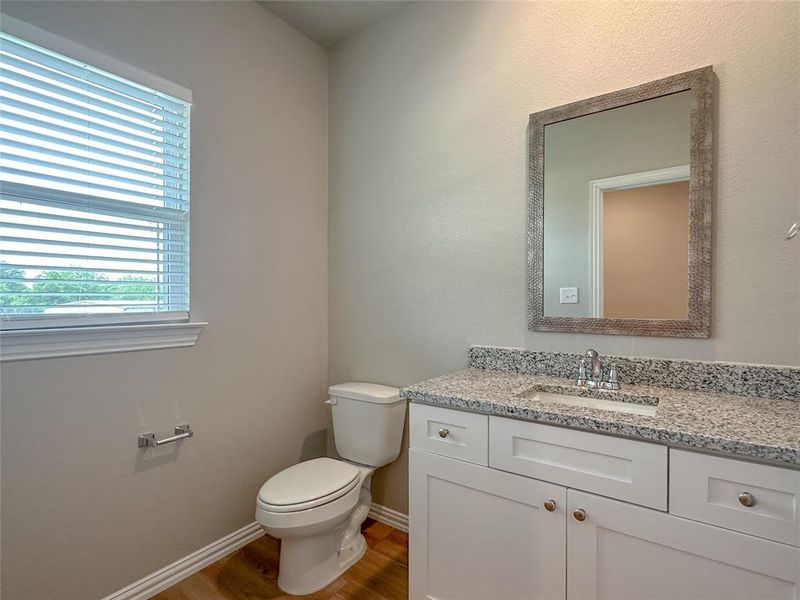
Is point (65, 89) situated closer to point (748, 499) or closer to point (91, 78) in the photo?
point (91, 78)

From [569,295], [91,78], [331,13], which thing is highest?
[331,13]

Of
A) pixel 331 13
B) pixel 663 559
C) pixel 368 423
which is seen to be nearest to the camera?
pixel 663 559

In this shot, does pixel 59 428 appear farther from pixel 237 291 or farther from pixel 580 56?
pixel 580 56

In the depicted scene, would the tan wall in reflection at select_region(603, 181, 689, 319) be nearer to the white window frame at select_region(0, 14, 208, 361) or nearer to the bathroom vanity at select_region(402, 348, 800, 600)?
the bathroom vanity at select_region(402, 348, 800, 600)

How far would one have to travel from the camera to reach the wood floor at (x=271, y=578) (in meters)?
1.69

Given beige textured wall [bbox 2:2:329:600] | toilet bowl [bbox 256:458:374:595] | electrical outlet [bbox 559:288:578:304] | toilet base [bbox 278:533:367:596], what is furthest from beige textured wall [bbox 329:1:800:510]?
toilet base [bbox 278:533:367:596]

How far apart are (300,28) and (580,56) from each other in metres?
1.52

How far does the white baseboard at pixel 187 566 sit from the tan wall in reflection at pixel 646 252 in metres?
1.98

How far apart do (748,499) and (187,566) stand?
206 centimetres

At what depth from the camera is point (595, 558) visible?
44.3 inches

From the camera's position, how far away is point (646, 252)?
59.4 inches

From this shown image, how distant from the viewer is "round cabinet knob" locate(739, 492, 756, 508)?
3.05 ft

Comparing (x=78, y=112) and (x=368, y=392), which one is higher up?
(x=78, y=112)

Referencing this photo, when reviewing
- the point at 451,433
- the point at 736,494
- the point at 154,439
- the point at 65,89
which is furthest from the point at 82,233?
the point at 736,494
